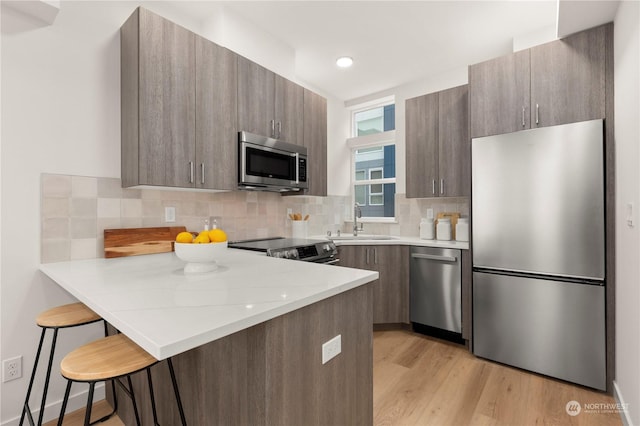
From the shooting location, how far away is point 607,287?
2.06m

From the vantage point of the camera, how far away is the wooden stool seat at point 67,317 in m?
1.46

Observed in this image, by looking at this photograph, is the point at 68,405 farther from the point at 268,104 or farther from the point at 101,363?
the point at 268,104

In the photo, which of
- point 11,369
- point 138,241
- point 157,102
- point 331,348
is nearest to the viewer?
point 331,348

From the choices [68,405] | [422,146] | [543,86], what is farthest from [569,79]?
[68,405]

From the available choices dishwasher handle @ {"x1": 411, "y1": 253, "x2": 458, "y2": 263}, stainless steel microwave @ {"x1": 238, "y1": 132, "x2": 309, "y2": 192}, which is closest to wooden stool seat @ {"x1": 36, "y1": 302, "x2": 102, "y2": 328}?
stainless steel microwave @ {"x1": 238, "y1": 132, "x2": 309, "y2": 192}

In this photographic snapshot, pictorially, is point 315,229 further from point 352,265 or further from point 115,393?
point 115,393

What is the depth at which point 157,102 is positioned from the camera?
79.1 inches

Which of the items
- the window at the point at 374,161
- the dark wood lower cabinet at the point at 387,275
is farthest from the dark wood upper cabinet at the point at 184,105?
the window at the point at 374,161

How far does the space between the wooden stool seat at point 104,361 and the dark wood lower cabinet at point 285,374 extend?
8.9 inches

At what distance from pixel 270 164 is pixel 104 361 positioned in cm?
190

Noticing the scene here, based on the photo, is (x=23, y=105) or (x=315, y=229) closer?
(x=23, y=105)

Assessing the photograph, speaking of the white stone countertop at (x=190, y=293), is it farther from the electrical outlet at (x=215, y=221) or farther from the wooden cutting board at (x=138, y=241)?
the electrical outlet at (x=215, y=221)

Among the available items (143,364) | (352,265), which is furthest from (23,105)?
(352,265)

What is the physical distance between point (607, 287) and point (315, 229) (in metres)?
2.68
